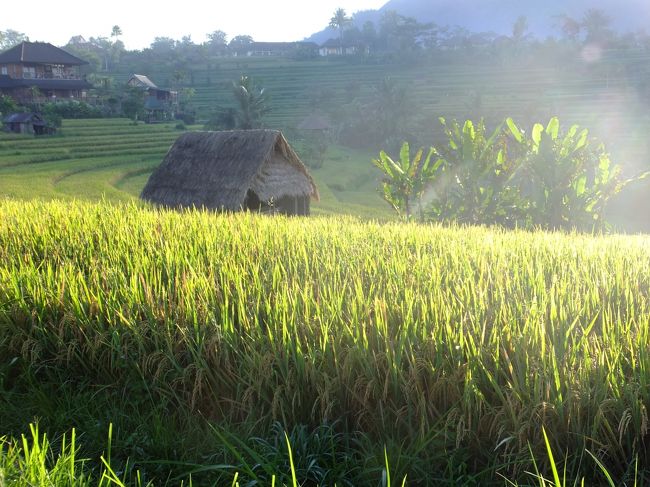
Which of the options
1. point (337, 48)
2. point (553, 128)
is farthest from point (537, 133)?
point (337, 48)

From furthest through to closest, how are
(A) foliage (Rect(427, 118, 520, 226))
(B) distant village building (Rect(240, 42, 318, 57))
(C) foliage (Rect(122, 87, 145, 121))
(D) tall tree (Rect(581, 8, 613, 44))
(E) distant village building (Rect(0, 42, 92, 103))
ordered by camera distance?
(B) distant village building (Rect(240, 42, 318, 57))
(D) tall tree (Rect(581, 8, 613, 44))
(E) distant village building (Rect(0, 42, 92, 103))
(C) foliage (Rect(122, 87, 145, 121))
(A) foliage (Rect(427, 118, 520, 226))

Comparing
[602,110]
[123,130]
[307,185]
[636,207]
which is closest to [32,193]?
[307,185]

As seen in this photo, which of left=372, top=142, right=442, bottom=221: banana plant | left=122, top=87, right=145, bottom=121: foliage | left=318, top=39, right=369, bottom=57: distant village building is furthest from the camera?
left=318, top=39, right=369, bottom=57: distant village building

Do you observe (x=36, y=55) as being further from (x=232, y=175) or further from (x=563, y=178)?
(x=563, y=178)

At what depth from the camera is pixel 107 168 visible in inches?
1000

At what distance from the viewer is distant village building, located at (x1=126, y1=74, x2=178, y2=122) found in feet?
135

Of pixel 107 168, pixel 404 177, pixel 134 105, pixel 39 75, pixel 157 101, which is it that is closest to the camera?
pixel 404 177

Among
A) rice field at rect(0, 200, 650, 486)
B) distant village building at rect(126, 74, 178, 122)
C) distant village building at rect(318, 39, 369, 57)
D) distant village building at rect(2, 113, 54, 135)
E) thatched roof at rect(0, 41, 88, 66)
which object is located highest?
distant village building at rect(318, 39, 369, 57)

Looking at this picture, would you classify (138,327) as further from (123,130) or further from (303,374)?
(123,130)

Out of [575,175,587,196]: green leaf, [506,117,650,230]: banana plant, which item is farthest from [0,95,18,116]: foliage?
[575,175,587,196]: green leaf

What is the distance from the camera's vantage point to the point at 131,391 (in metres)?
2.90

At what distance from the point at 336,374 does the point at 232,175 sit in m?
13.3

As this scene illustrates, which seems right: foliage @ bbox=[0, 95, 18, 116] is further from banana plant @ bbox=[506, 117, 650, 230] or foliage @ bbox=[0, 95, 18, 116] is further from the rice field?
the rice field

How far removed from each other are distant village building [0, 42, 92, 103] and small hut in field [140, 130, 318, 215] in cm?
2497
